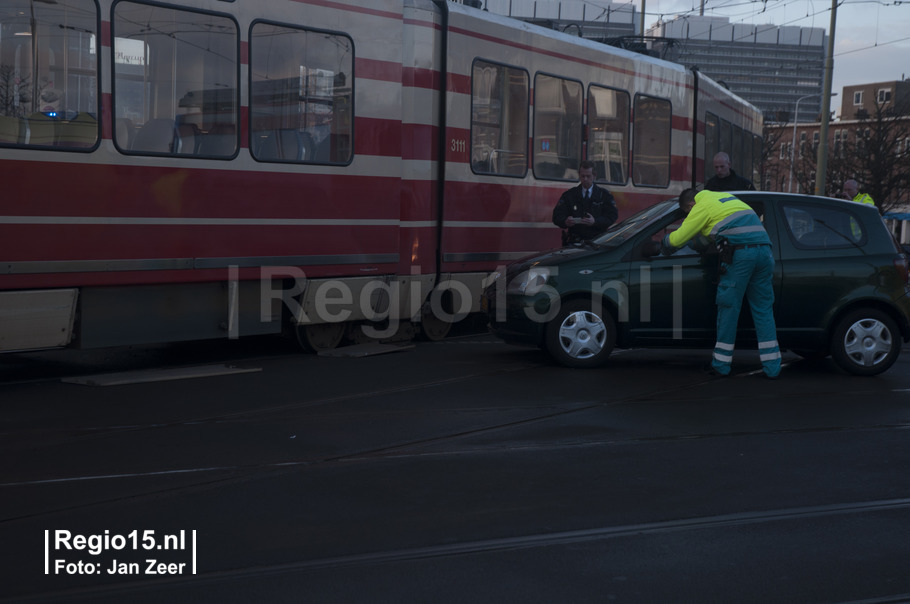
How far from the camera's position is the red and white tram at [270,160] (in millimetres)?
8109

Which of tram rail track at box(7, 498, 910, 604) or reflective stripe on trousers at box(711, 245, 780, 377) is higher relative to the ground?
reflective stripe on trousers at box(711, 245, 780, 377)

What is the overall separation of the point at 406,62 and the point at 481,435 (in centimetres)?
528

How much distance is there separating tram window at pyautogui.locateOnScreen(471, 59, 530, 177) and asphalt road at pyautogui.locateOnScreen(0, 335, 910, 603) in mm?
3495

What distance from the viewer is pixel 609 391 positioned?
8.58 m

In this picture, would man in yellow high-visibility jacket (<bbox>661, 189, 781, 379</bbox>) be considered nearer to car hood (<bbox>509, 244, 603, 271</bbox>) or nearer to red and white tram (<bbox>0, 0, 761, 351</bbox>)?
car hood (<bbox>509, 244, 603, 271</bbox>)

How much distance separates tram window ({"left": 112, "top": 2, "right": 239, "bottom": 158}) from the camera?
852 centimetres

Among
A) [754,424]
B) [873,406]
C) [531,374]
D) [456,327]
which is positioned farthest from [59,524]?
[456,327]

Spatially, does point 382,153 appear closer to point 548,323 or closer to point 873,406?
point 548,323

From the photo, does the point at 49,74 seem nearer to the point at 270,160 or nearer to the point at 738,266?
the point at 270,160

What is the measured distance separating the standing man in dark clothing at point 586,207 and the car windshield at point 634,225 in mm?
2066

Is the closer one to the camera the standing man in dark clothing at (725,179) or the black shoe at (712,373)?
the black shoe at (712,373)

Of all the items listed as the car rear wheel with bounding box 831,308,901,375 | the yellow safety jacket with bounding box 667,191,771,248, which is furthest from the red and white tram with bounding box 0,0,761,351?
the car rear wheel with bounding box 831,308,901,375

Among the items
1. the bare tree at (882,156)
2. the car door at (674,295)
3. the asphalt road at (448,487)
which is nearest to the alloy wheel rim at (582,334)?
the car door at (674,295)

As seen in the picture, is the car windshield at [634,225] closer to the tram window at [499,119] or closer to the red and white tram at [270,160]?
the red and white tram at [270,160]
